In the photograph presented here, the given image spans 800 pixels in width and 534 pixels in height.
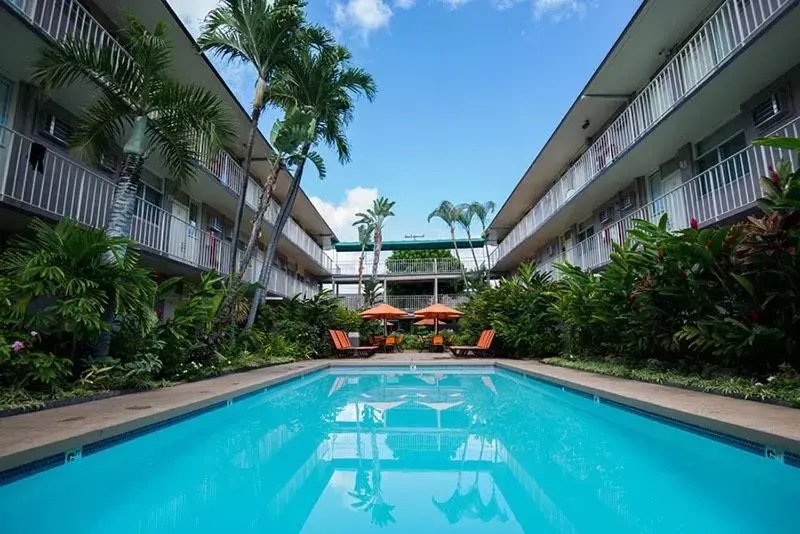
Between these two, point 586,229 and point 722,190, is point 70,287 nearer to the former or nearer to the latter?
point 722,190

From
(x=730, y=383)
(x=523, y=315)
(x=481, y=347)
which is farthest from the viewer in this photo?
(x=481, y=347)

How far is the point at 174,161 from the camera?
806 centimetres

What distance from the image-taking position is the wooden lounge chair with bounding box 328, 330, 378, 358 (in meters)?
16.7

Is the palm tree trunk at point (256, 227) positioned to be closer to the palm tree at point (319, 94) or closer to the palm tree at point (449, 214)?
the palm tree at point (319, 94)

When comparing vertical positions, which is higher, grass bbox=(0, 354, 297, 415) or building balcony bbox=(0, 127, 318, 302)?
Answer: building balcony bbox=(0, 127, 318, 302)

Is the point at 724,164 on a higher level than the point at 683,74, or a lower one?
lower

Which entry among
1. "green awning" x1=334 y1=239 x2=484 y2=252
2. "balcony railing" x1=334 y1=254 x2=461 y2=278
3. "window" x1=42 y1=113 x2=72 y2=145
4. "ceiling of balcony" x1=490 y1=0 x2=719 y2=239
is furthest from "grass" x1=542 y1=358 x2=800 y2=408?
"green awning" x1=334 y1=239 x2=484 y2=252

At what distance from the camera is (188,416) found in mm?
5617

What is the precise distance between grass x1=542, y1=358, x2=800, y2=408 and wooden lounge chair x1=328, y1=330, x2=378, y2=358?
10.2m

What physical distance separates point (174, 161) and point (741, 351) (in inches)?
377

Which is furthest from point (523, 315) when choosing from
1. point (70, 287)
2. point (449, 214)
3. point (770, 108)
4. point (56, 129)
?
point (449, 214)

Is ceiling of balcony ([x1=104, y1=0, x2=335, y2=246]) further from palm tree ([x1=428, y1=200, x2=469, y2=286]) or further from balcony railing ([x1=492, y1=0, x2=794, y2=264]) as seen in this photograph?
A: palm tree ([x1=428, y1=200, x2=469, y2=286])

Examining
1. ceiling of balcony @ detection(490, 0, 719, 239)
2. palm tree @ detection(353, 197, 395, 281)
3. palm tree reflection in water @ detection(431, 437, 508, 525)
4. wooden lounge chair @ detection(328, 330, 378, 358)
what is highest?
palm tree @ detection(353, 197, 395, 281)

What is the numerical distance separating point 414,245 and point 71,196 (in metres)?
28.9
